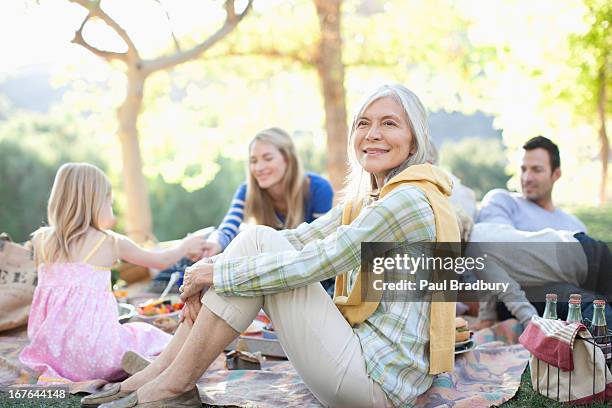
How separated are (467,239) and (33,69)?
1575 inches

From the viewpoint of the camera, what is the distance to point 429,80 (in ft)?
37.4

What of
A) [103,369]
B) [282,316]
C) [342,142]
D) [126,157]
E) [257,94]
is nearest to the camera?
[282,316]

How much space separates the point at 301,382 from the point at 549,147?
2.52 meters

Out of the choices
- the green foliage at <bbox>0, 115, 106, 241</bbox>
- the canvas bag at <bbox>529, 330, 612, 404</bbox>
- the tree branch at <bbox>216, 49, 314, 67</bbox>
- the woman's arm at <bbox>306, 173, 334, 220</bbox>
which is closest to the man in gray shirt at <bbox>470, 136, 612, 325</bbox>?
the canvas bag at <bbox>529, 330, 612, 404</bbox>

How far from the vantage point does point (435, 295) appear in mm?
2600

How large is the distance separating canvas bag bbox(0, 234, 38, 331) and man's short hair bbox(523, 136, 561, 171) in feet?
10.8

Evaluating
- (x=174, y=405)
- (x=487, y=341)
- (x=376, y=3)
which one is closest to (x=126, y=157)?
(x=376, y=3)

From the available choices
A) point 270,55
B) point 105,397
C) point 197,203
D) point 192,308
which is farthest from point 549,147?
point 197,203

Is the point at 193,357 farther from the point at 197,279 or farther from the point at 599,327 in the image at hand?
the point at 599,327

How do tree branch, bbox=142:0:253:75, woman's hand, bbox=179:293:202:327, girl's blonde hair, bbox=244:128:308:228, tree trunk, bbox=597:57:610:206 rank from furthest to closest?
tree trunk, bbox=597:57:610:206 < tree branch, bbox=142:0:253:75 < girl's blonde hair, bbox=244:128:308:228 < woman's hand, bbox=179:293:202:327

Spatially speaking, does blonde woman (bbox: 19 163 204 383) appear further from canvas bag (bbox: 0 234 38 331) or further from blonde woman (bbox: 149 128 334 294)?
blonde woman (bbox: 149 128 334 294)

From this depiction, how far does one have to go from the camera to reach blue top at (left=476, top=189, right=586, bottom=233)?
15.4 ft

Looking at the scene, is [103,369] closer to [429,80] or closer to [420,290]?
[420,290]

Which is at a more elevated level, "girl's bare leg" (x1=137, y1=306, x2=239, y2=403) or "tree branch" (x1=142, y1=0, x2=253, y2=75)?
"tree branch" (x1=142, y1=0, x2=253, y2=75)
